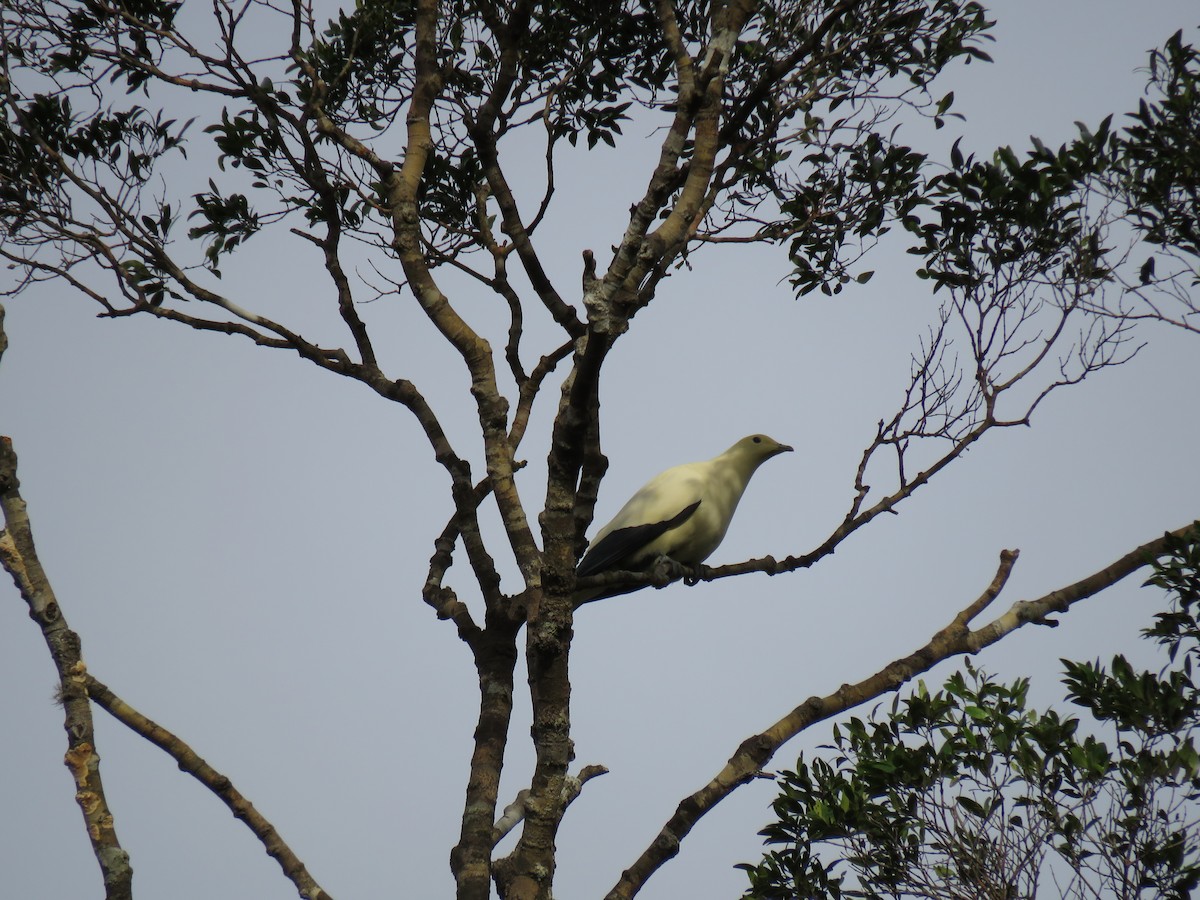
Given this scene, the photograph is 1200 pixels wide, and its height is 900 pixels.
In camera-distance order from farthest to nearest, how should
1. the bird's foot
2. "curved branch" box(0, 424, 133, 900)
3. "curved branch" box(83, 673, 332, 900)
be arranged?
the bird's foot, "curved branch" box(83, 673, 332, 900), "curved branch" box(0, 424, 133, 900)

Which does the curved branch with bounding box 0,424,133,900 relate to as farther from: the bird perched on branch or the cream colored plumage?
the cream colored plumage

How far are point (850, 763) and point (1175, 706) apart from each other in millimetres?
1239

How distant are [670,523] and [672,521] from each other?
0.05 feet

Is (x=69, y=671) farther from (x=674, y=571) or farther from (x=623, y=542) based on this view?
(x=674, y=571)

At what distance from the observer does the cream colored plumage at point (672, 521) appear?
19.7 ft

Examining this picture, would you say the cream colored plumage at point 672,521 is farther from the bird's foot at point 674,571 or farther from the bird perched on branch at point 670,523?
the bird's foot at point 674,571

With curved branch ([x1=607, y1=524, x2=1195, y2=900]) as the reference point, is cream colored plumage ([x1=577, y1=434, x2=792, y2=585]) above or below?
above

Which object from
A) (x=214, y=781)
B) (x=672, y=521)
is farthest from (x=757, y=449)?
(x=214, y=781)

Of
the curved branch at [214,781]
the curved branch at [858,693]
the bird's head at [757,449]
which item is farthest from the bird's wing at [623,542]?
the curved branch at [214,781]

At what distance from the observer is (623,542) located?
19.6 ft

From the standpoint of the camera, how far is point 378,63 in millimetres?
6215

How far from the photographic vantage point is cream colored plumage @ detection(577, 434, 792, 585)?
6.02 metres

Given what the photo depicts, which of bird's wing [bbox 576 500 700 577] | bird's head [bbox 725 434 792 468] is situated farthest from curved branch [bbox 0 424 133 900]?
bird's head [bbox 725 434 792 468]

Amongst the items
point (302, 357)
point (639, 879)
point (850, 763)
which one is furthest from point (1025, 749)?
point (302, 357)
